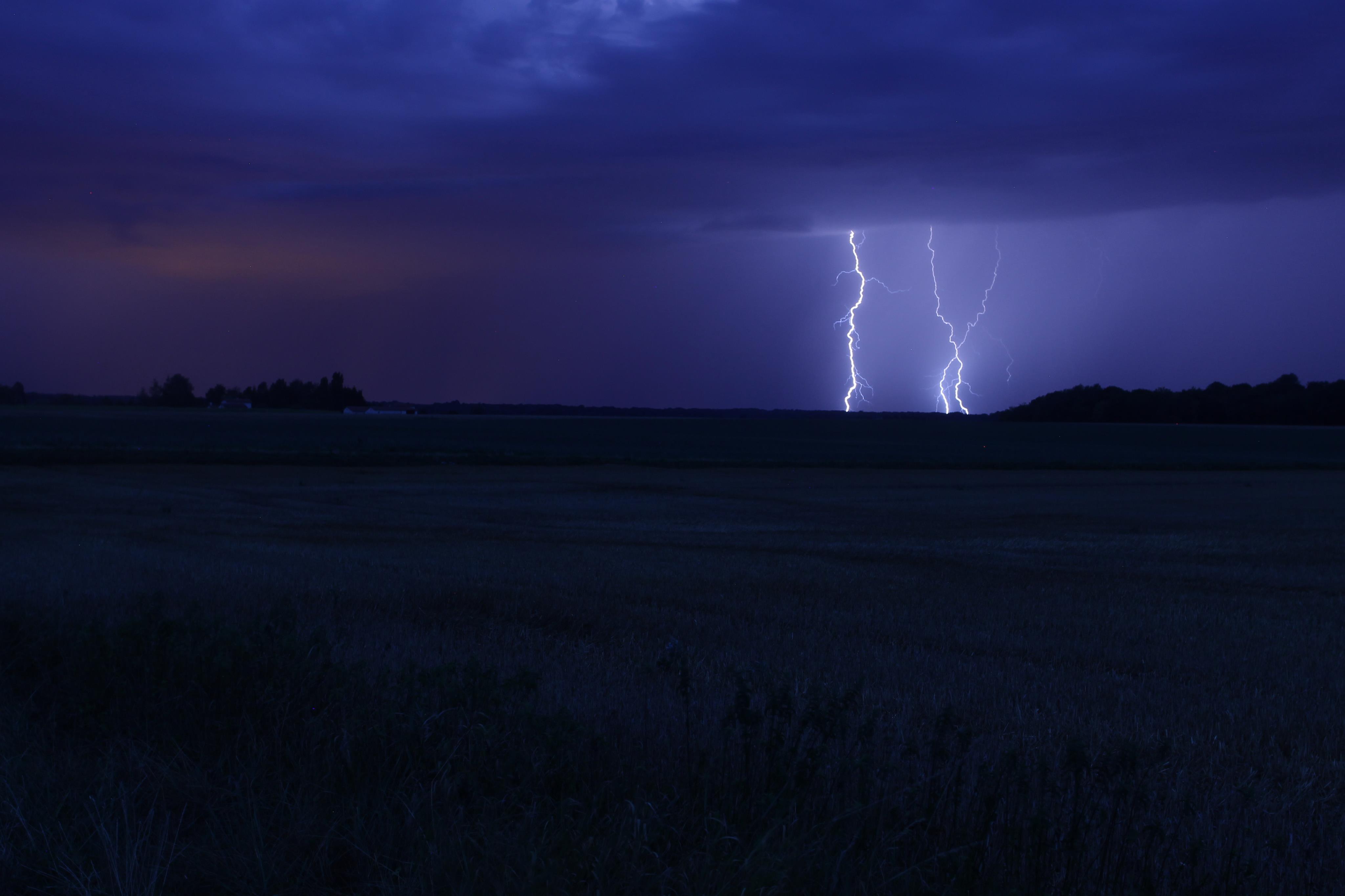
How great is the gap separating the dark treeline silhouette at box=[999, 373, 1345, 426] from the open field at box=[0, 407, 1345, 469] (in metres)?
10.5

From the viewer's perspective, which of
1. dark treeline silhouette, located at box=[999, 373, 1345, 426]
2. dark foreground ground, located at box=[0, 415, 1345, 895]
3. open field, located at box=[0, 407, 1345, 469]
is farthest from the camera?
dark treeline silhouette, located at box=[999, 373, 1345, 426]

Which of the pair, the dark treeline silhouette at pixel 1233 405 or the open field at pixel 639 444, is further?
the dark treeline silhouette at pixel 1233 405

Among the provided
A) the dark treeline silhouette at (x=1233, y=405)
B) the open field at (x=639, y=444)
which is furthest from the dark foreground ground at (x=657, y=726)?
the dark treeline silhouette at (x=1233, y=405)

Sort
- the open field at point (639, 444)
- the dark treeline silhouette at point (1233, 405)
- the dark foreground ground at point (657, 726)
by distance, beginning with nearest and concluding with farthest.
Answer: the dark foreground ground at point (657, 726)
the open field at point (639, 444)
the dark treeline silhouette at point (1233, 405)

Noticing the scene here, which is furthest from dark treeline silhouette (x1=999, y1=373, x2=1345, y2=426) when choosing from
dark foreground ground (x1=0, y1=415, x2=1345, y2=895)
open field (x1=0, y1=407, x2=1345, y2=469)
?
dark foreground ground (x1=0, y1=415, x2=1345, y2=895)

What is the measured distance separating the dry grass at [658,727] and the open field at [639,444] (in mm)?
39043

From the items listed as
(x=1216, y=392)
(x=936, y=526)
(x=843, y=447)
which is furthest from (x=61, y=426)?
(x=1216, y=392)

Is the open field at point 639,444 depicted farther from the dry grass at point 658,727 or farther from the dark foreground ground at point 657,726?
the dry grass at point 658,727

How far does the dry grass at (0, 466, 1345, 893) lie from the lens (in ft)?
15.5

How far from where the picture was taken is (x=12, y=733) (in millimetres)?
6668

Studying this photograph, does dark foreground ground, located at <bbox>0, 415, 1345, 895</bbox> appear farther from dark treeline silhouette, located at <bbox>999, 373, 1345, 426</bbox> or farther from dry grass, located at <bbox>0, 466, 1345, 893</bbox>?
dark treeline silhouette, located at <bbox>999, 373, 1345, 426</bbox>

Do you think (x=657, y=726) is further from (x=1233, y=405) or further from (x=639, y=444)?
(x=1233, y=405)

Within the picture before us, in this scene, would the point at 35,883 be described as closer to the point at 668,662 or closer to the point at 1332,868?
the point at 668,662

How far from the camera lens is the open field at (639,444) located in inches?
2211
